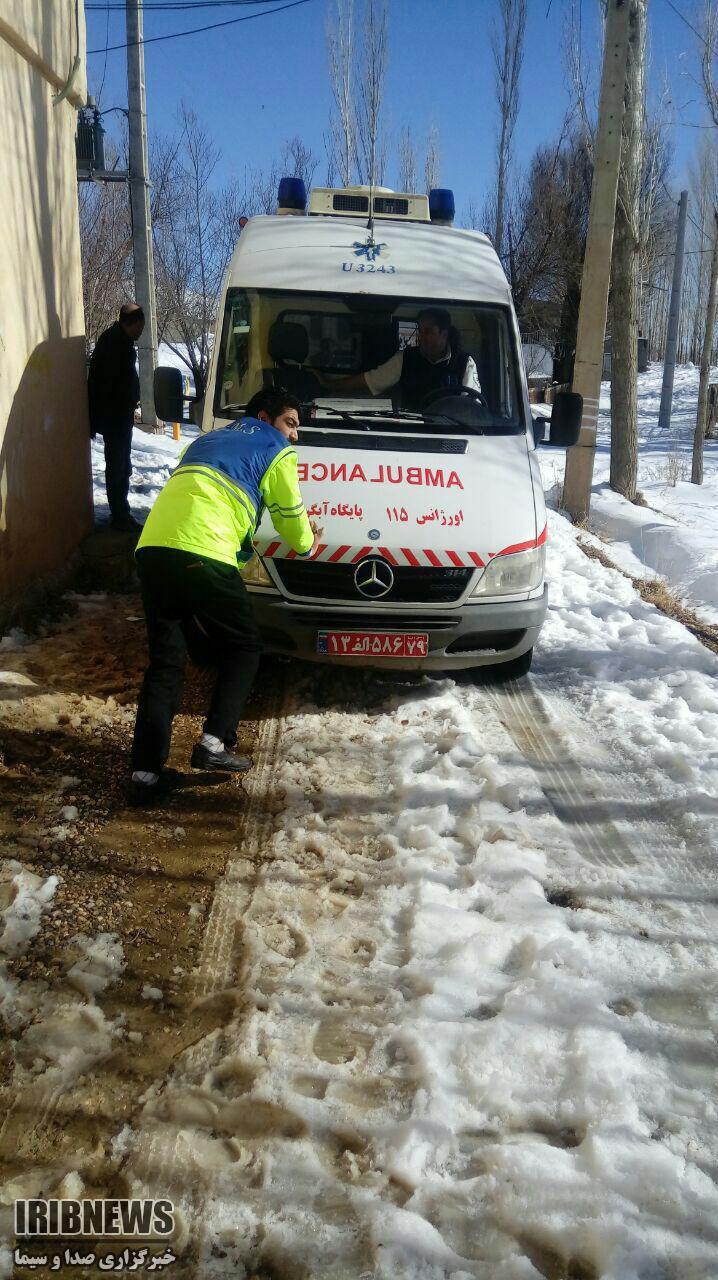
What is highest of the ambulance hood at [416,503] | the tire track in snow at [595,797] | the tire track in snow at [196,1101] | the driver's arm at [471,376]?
the driver's arm at [471,376]

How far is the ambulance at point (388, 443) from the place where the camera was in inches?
188

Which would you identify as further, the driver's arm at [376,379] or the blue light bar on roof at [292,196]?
the blue light bar on roof at [292,196]

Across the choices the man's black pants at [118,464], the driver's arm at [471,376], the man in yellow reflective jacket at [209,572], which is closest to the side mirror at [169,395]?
the man in yellow reflective jacket at [209,572]

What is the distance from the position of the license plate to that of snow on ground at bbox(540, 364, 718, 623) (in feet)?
12.7

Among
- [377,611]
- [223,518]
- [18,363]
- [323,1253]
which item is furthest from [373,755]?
[18,363]

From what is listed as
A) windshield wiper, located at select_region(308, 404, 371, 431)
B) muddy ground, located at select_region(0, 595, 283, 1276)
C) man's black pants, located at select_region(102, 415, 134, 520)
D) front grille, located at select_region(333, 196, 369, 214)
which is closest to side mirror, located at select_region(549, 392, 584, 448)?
windshield wiper, located at select_region(308, 404, 371, 431)

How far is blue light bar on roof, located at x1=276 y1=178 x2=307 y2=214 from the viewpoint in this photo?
756cm

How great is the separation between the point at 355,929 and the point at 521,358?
4059mm

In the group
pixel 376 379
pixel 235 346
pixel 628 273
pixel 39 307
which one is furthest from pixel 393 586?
pixel 628 273

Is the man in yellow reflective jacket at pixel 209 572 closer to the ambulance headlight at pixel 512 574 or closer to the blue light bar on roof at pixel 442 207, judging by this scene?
the ambulance headlight at pixel 512 574

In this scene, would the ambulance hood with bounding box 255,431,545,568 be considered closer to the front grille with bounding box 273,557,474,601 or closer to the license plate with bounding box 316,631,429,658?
the front grille with bounding box 273,557,474,601

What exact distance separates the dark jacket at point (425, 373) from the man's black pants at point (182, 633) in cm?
227

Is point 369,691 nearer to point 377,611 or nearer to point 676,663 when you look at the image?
point 377,611

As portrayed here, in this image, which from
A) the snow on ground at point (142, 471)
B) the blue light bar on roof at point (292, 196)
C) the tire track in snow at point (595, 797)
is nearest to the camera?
the tire track in snow at point (595, 797)
